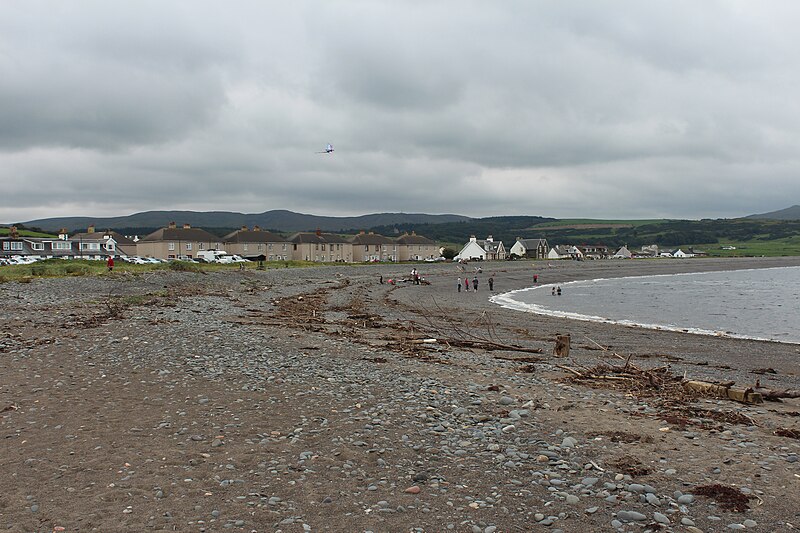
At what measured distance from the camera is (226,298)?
33719 millimetres

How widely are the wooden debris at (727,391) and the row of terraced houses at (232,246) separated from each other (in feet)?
288

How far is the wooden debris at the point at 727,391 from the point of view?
36.3ft

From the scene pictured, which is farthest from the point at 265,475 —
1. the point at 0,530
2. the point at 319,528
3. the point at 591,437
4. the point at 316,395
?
the point at 591,437

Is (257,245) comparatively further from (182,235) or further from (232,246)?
(182,235)

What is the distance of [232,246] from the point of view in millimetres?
108562

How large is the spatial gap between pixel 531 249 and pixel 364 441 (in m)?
151

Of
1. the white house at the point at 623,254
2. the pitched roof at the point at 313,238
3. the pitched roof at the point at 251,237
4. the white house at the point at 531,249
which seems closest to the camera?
the pitched roof at the point at 251,237

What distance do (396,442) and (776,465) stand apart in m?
4.79

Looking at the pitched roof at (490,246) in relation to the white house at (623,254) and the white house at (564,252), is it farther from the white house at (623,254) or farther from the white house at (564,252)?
the white house at (623,254)

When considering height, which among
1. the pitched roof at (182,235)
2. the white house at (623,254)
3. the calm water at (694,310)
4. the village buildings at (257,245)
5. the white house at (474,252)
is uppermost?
the pitched roof at (182,235)

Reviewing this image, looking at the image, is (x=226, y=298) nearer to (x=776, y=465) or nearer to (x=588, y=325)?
(x=588, y=325)

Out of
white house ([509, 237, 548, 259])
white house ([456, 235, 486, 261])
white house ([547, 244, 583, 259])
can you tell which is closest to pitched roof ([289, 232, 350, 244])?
white house ([456, 235, 486, 261])

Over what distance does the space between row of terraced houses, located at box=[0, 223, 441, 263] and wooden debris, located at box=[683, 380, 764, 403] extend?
87888mm

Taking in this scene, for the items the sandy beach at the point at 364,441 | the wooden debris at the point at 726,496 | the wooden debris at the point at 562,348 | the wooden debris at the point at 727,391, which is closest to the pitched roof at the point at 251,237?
the sandy beach at the point at 364,441
